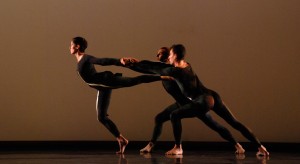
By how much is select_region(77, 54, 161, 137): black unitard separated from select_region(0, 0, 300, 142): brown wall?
1512 mm

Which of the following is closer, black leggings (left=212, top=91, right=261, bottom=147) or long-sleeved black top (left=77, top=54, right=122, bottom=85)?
long-sleeved black top (left=77, top=54, right=122, bottom=85)

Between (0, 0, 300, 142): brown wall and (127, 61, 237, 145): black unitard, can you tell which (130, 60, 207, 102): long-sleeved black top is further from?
(0, 0, 300, 142): brown wall

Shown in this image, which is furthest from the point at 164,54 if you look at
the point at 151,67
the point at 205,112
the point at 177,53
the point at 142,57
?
the point at 142,57

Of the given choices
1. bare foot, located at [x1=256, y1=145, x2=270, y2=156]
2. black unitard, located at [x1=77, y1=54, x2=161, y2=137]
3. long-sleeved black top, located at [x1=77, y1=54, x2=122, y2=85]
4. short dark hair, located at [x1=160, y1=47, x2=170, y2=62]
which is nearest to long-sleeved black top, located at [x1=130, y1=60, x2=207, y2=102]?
black unitard, located at [x1=77, y1=54, x2=161, y2=137]

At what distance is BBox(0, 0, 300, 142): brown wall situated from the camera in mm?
6457

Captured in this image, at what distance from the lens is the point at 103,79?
484 cm

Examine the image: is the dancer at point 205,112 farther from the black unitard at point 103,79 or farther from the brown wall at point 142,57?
the brown wall at point 142,57

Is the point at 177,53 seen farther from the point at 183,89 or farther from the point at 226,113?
the point at 226,113

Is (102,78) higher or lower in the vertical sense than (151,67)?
lower

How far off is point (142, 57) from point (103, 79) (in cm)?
175

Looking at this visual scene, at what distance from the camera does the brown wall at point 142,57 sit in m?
6.46

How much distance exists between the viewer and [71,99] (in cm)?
650

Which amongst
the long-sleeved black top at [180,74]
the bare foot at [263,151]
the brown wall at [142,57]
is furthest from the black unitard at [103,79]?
the brown wall at [142,57]

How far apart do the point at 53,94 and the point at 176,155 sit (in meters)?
2.03
